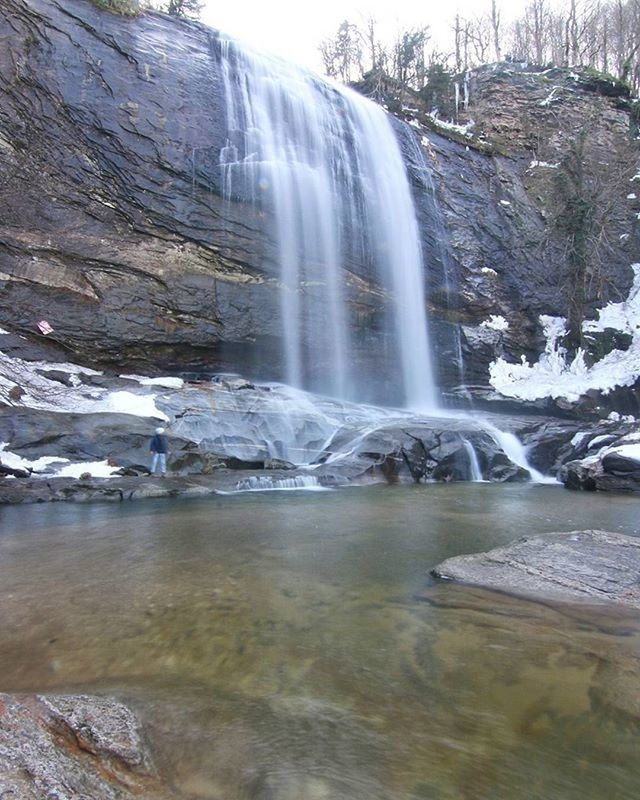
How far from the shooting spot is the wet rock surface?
146 centimetres

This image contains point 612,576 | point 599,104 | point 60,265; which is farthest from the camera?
point 599,104

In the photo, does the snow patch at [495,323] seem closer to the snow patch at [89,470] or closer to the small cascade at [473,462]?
the small cascade at [473,462]

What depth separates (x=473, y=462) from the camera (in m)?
12.9

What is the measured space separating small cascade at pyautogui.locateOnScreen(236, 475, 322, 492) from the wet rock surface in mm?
8154

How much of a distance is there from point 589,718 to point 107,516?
673 cm

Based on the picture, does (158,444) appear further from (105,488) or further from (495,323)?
(495,323)

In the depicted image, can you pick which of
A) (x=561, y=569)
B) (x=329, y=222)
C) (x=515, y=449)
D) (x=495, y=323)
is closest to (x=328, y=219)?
(x=329, y=222)

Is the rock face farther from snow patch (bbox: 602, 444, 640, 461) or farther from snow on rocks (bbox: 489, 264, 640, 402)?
snow patch (bbox: 602, 444, 640, 461)

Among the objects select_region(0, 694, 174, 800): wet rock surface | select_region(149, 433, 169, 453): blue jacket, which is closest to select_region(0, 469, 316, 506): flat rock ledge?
select_region(149, 433, 169, 453): blue jacket

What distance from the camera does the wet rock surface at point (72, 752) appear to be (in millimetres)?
1455

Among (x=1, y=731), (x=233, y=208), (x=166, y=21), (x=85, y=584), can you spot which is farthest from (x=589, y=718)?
(x=166, y=21)

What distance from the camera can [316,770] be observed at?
1825 millimetres

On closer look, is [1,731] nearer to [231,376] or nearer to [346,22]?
[231,376]

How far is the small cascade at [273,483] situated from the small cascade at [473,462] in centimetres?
430
